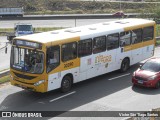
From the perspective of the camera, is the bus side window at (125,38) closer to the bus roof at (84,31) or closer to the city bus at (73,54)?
the city bus at (73,54)

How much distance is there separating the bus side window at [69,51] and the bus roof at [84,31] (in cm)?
41

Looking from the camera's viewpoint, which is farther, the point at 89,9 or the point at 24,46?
the point at 89,9

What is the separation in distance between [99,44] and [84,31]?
1.19 m

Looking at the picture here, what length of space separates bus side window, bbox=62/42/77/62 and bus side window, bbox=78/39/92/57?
16.1 inches

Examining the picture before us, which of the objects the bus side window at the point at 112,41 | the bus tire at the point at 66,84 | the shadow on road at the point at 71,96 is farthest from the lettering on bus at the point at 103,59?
the bus tire at the point at 66,84

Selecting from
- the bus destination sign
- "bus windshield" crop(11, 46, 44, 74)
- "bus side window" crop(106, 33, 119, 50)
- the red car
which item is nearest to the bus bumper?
"bus windshield" crop(11, 46, 44, 74)

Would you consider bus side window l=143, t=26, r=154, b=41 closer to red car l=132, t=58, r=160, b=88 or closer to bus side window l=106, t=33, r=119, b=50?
bus side window l=106, t=33, r=119, b=50

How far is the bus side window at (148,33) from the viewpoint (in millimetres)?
23712

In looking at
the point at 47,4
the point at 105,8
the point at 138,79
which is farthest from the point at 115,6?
the point at 138,79

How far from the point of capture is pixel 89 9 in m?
83.0

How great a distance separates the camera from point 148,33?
24094 millimetres

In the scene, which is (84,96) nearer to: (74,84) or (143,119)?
(74,84)

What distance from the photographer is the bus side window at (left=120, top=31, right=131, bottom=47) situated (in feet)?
71.7

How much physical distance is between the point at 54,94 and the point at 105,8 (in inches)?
2661
